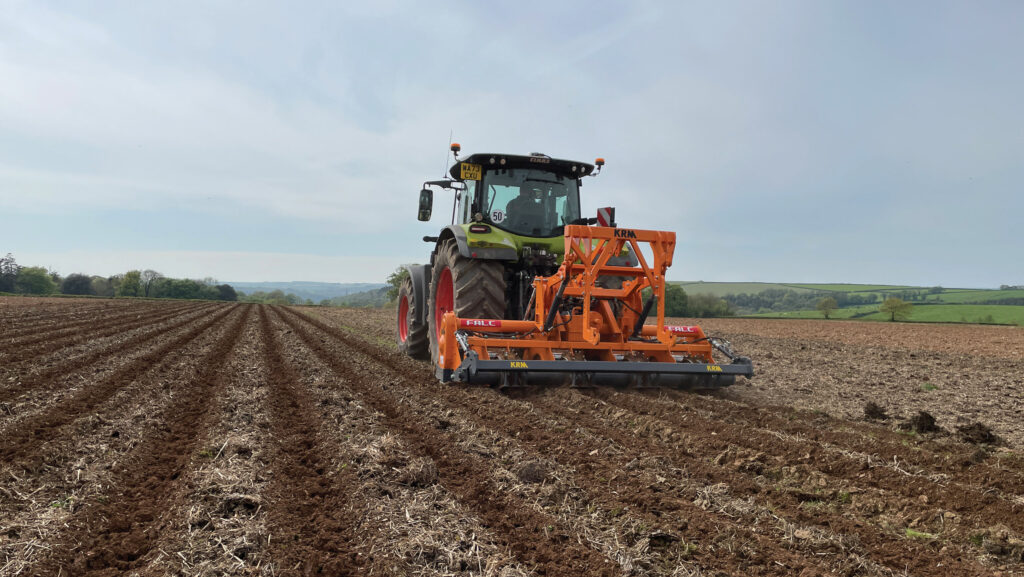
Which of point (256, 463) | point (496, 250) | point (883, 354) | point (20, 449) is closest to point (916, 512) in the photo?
point (256, 463)

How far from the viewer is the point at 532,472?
3.31 m

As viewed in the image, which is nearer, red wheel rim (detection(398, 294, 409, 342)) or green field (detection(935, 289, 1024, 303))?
red wheel rim (detection(398, 294, 409, 342))

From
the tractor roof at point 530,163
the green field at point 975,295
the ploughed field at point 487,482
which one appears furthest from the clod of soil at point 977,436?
the green field at point 975,295

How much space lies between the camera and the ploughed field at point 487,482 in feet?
7.74

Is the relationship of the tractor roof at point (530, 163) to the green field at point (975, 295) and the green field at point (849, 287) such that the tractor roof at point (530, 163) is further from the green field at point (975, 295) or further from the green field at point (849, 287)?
the green field at point (849, 287)

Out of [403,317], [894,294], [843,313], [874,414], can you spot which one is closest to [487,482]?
[874,414]

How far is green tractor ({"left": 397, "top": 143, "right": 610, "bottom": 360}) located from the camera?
663 cm

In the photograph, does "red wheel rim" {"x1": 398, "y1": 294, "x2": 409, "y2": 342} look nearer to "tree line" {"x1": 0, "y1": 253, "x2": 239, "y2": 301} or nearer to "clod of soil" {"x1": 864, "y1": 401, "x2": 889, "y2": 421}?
"clod of soil" {"x1": 864, "y1": 401, "x2": 889, "y2": 421}

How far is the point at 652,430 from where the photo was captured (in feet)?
14.6

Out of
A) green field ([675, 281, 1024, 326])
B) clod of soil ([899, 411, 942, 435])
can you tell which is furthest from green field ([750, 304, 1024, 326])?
clod of soil ([899, 411, 942, 435])

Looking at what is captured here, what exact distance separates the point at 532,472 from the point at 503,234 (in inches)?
158

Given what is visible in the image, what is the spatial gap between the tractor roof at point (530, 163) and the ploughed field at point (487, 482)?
2.95 metres

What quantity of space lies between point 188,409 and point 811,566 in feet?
15.7

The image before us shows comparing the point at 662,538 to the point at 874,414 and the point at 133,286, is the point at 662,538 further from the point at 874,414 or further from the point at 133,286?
the point at 133,286
